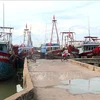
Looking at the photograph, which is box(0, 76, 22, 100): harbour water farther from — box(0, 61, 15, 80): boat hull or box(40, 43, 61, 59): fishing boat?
box(40, 43, 61, 59): fishing boat

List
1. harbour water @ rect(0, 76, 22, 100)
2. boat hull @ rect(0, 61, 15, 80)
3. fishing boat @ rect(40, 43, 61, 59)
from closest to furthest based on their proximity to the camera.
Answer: harbour water @ rect(0, 76, 22, 100) < boat hull @ rect(0, 61, 15, 80) < fishing boat @ rect(40, 43, 61, 59)

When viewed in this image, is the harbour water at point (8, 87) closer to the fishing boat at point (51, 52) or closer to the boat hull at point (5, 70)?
the boat hull at point (5, 70)

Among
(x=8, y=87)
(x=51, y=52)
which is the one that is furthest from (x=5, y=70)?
(x=51, y=52)

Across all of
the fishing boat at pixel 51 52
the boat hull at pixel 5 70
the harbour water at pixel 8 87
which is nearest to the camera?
the harbour water at pixel 8 87

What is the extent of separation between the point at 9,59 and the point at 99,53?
577 inches

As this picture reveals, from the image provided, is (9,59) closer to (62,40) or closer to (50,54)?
(50,54)

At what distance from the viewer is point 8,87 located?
19703 mm

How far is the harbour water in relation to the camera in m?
17.1

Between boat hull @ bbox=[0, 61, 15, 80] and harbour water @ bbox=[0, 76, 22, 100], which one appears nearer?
harbour water @ bbox=[0, 76, 22, 100]

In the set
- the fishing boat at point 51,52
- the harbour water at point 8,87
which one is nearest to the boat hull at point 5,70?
the harbour water at point 8,87

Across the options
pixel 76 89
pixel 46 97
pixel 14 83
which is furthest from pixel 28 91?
pixel 14 83

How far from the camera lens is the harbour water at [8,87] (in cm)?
1714

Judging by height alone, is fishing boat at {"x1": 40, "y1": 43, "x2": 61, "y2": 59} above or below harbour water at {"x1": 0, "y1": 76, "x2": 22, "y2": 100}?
above

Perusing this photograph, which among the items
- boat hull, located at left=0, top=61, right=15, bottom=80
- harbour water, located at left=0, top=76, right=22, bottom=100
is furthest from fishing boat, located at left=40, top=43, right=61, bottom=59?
boat hull, located at left=0, top=61, right=15, bottom=80
